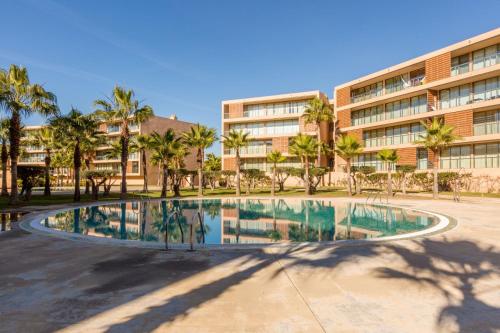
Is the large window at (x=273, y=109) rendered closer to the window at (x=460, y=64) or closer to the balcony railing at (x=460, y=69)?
the window at (x=460, y=64)

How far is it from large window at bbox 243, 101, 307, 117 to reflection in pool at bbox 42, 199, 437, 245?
1214 inches

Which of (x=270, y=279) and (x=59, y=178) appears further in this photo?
(x=59, y=178)

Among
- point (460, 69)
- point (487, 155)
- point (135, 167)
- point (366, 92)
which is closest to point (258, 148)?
point (366, 92)

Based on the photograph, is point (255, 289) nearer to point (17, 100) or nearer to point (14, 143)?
point (17, 100)

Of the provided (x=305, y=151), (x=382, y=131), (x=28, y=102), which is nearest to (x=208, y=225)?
(x=28, y=102)

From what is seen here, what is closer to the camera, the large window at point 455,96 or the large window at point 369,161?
the large window at point 455,96

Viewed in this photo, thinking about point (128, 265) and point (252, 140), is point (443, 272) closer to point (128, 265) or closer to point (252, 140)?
point (128, 265)

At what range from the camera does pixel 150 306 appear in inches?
191

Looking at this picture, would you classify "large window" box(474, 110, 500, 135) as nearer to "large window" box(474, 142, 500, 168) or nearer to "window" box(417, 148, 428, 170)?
"large window" box(474, 142, 500, 168)

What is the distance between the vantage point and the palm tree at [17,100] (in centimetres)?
2014

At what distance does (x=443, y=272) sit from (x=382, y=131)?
123 ft

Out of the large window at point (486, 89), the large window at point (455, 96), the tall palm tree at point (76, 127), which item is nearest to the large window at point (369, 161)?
the large window at point (455, 96)

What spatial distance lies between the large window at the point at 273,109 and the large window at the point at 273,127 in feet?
4.99

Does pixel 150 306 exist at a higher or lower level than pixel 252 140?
lower
